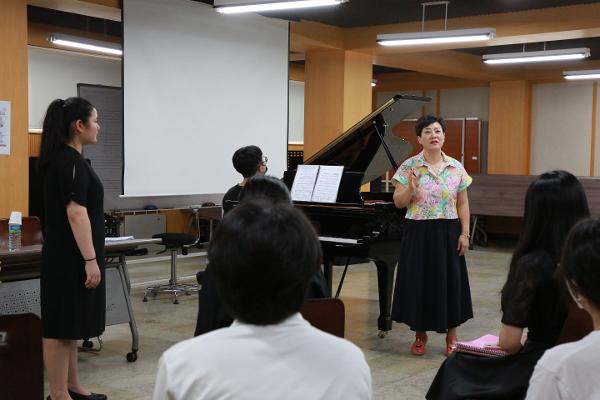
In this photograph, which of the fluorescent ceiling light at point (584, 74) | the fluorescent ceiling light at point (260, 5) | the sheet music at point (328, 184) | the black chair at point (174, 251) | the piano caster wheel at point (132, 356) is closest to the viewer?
Result: the piano caster wheel at point (132, 356)

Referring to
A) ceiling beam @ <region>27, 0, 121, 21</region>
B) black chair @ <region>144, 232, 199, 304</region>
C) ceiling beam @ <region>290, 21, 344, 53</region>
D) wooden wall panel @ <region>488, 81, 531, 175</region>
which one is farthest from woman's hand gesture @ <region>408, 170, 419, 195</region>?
wooden wall panel @ <region>488, 81, 531, 175</region>

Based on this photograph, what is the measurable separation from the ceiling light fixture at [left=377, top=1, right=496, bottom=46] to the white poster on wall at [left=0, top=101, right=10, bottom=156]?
4135 millimetres

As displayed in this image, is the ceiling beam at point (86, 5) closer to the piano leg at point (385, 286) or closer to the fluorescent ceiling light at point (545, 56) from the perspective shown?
the piano leg at point (385, 286)

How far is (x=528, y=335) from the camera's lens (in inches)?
101

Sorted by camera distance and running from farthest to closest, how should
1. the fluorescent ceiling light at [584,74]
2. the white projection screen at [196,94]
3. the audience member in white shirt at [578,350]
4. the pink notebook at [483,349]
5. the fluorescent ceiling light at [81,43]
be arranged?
the fluorescent ceiling light at [584,74] → the fluorescent ceiling light at [81,43] → the white projection screen at [196,94] → the pink notebook at [483,349] → the audience member in white shirt at [578,350]

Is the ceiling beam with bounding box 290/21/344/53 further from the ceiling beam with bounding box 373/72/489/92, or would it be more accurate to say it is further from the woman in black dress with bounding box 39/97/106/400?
the woman in black dress with bounding box 39/97/106/400

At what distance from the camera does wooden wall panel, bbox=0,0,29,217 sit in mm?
5965

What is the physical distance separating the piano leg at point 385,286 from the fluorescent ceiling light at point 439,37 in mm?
3576

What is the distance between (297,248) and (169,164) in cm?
584

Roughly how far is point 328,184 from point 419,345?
53.4 inches

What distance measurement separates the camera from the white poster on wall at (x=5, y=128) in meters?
5.97

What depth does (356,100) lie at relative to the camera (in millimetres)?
9445

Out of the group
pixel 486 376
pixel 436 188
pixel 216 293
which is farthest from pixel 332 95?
pixel 216 293

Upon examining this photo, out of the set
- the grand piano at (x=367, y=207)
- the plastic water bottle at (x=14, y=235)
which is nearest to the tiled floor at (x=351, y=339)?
the grand piano at (x=367, y=207)
